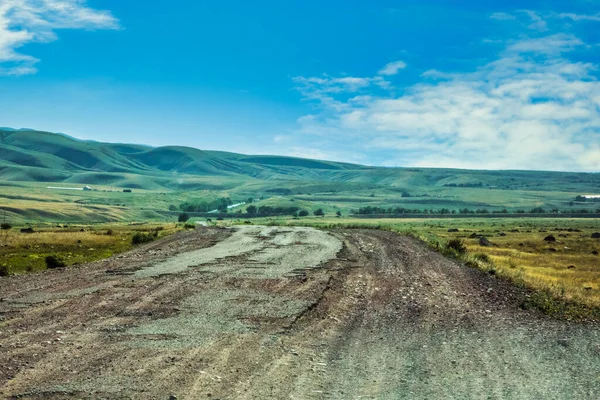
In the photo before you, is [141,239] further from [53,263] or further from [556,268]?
[556,268]

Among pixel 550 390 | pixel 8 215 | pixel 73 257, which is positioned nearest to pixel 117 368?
pixel 550 390

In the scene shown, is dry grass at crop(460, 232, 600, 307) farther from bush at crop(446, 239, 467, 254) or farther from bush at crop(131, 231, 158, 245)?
bush at crop(131, 231, 158, 245)

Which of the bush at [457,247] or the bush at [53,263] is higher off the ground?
the bush at [457,247]

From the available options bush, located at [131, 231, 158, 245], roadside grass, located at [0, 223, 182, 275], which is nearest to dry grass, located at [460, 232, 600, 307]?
roadside grass, located at [0, 223, 182, 275]

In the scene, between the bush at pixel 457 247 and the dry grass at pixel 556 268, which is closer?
the dry grass at pixel 556 268

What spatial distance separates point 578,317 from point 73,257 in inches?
931

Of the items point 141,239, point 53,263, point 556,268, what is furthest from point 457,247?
point 53,263

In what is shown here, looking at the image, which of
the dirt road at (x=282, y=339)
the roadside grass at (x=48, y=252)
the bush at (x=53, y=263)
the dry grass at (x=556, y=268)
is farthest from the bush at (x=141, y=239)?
the dry grass at (x=556, y=268)

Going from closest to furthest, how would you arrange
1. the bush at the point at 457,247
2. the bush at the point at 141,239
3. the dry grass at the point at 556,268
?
1. the dry grass at the point at 556,268
2. the bush at the point at 457,247
3. the bush at the point at 141,239

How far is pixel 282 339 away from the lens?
11.1 meters

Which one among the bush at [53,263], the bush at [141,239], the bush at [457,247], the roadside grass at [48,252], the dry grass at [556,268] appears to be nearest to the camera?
the dry grass at [556,268]

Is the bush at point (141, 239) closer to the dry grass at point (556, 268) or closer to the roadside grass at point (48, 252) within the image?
the roadside grass at point (48, 252)

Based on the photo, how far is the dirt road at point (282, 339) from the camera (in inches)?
324

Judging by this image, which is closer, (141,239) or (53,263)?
(53,263)
